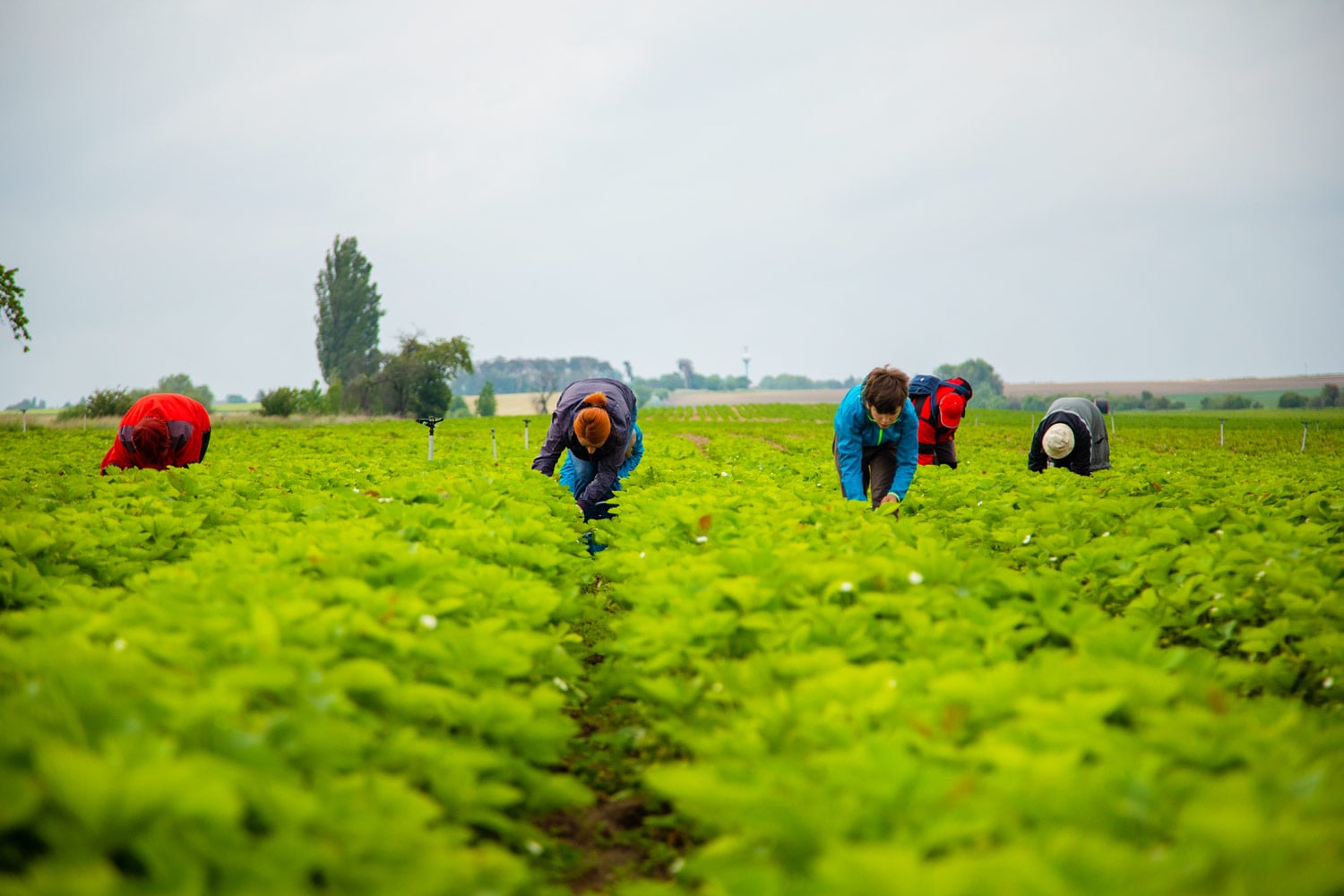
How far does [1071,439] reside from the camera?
888 cm

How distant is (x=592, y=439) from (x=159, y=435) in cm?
516

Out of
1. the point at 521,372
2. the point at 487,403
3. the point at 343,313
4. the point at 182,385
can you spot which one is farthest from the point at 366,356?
the point at 521,372

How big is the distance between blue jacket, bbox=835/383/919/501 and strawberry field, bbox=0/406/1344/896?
5.87 ft

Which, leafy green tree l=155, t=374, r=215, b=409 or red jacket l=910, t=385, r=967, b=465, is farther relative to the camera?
leafy green tree l=155, t=374, r=215, b=409

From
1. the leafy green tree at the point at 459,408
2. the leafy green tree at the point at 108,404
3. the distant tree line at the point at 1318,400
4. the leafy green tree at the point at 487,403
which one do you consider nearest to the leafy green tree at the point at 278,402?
the leafy green tree at the point at 108,404

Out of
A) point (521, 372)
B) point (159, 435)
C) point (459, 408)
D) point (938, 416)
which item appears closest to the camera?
point (159, 435)

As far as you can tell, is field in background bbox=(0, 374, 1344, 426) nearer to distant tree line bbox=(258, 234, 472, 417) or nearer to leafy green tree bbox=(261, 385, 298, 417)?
distant tree line bbox=(258, 234, 472, 417)

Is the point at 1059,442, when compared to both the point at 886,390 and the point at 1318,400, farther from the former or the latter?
the point at 1318,400

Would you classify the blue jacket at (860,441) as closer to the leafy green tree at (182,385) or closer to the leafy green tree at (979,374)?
the leafy green tree at (182,385)

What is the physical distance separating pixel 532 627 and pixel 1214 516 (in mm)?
4481

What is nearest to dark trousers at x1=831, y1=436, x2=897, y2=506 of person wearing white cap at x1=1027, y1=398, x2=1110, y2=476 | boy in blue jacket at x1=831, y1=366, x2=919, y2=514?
boy in blue jacket at x1=831, y1=366, x2=919, y2=514

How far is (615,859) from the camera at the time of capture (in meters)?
2.94

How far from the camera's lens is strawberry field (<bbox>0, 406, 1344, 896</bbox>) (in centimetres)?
159

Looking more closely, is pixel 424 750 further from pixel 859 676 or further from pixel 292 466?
pixel 292 466
